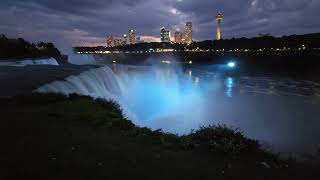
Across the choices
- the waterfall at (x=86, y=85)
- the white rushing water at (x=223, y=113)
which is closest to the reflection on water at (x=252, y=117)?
the white rushing water at (x=223, y=113)

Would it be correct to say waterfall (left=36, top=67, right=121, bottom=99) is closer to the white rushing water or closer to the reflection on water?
the white rushing water

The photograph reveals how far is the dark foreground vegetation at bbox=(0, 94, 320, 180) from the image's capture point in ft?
30.8

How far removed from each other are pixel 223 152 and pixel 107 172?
14.5ft

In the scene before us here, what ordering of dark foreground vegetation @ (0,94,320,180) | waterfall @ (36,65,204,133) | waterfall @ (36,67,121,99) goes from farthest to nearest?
waterfall @ (36,65,204,133)
waterfall @ (36,67,121,99)
dark foreground vegetation @ (0,94,320,180)

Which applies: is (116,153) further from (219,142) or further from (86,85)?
(86,85)

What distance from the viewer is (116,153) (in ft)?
36.2

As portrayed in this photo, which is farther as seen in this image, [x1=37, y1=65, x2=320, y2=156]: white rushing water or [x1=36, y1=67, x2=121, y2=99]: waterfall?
[x1=37, y1=65, x2=320, y2=156]: white rushing water

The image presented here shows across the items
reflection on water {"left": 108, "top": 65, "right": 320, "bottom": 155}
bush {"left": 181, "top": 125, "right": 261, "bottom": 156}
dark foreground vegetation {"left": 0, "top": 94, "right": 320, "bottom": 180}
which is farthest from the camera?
reflection on water {"left": 108, "top": 65, "right": 320, "bottom": 155}

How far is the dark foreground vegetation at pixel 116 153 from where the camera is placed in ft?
30.8

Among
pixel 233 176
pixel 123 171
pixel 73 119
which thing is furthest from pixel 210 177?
pixel 73 119

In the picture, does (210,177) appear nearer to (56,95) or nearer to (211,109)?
(56,95)

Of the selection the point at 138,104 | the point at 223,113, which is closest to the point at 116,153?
the point at 223,113

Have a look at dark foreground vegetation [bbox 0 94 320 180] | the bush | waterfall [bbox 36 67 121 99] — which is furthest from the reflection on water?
dark foreground vegetation [bbox 0 94 320 180]

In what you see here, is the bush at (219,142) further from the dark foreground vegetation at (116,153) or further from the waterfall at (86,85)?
the waterfall at (86,85)
